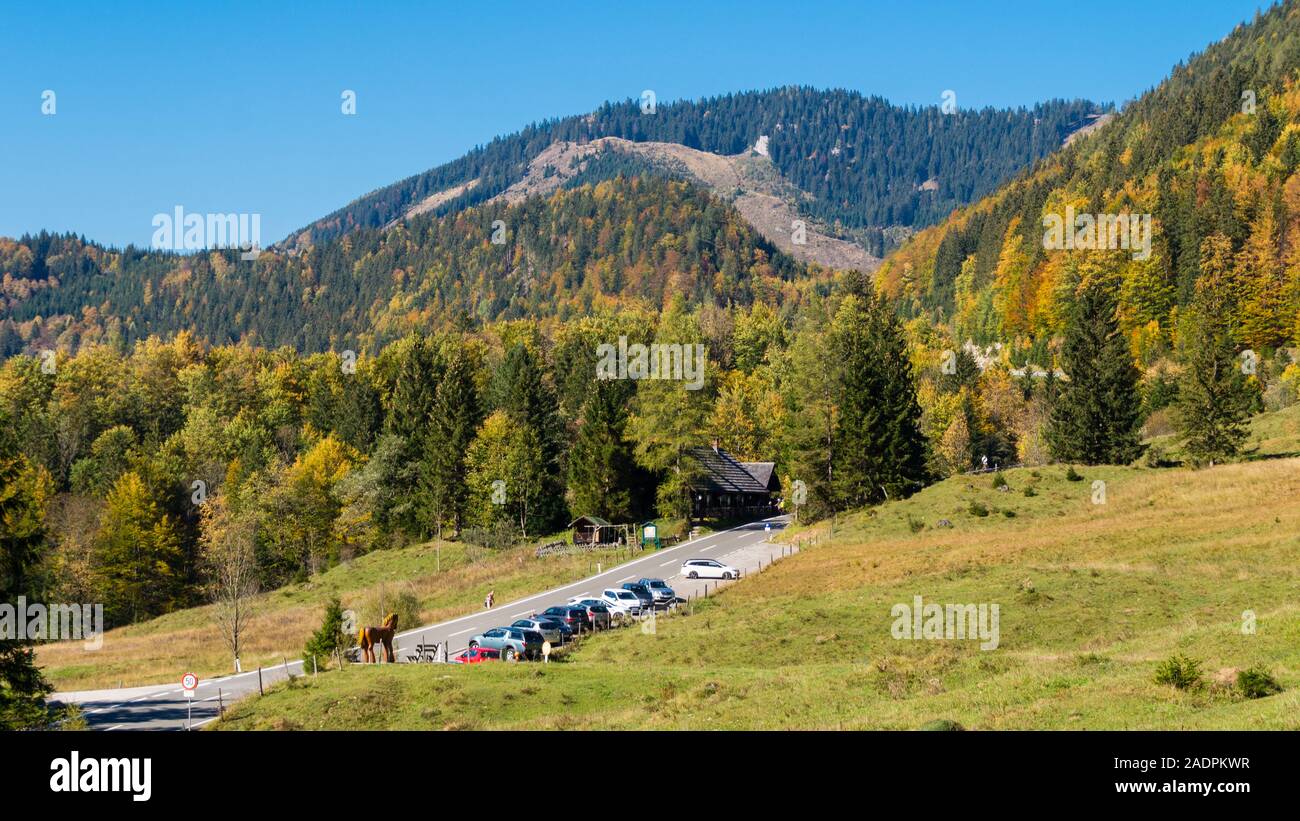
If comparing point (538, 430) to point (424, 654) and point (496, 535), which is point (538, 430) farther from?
point (424, 654)

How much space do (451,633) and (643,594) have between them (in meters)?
10.3

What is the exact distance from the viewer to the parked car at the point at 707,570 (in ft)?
200

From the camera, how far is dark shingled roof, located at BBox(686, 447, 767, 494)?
288ft

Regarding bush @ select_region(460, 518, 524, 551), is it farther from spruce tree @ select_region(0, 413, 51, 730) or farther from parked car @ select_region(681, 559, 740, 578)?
spruce tree @ select_region(0, 413, 51, 730)

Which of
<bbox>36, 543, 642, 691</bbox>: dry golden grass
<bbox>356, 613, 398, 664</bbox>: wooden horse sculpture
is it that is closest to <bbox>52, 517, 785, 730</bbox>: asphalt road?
<bbox>36, 543, 642, 691</bbox>: dry golden grass

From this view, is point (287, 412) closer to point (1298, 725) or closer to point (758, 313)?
point (758, 313)

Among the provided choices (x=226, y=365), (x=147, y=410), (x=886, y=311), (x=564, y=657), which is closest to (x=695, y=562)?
(x=564, y=657)

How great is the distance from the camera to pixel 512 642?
41750 mm

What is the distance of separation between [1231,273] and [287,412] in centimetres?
11976

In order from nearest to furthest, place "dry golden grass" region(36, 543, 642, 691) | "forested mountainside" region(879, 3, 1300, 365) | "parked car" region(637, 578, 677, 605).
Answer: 1. "dry golden grass" region(36, 543, 642, 691)
2. "parked car" region(637, 578, 677, 605)
3. "forested mountainside" region(879, 3, 1300, 365)

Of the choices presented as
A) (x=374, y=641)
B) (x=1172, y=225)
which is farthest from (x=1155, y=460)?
(x=1172, y=225)

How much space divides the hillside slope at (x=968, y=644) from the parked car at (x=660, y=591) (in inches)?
118

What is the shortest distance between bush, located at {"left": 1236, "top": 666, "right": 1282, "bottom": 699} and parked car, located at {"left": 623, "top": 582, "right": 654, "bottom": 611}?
34625 mm
